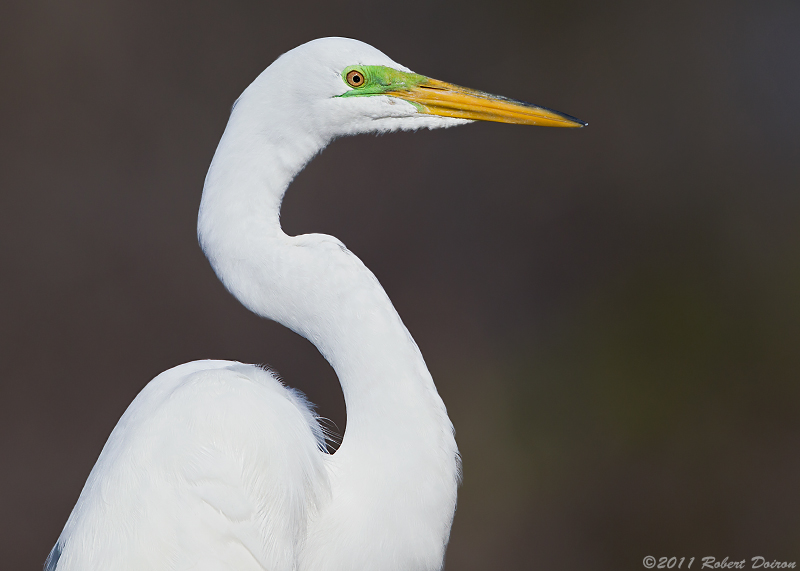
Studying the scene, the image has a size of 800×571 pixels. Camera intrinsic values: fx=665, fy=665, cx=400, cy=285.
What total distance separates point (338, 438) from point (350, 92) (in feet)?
1.73

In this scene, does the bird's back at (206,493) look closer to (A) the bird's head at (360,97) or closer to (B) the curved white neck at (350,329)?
(B) the curved white neck at (350,329)

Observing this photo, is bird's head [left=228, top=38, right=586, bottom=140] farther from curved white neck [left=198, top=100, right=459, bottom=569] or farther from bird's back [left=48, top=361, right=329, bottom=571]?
bird's back [left=48, top=361, right=329, bottom=571]

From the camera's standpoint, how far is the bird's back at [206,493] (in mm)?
788

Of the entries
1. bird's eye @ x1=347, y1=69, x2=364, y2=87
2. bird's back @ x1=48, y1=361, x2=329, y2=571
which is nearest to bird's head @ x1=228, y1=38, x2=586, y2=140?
bird's eye @ x1=347, y1=69, x2=364, y2=87

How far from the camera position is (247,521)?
80 centimetres

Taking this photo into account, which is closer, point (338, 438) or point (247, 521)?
point (247, 521)

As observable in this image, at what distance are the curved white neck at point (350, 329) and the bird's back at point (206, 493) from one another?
6 cm

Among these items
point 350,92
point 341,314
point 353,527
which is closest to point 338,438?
point 353,527

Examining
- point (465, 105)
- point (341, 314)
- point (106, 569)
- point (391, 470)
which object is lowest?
point (106, 569)

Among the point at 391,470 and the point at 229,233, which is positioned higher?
the point at 229,233

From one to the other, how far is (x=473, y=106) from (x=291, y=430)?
0.48 metres

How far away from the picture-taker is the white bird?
0.76m

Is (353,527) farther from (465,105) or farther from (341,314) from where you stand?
(465,105)

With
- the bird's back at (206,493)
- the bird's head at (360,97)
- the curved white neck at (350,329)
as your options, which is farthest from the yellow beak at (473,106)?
the bird's back at (206,493)
